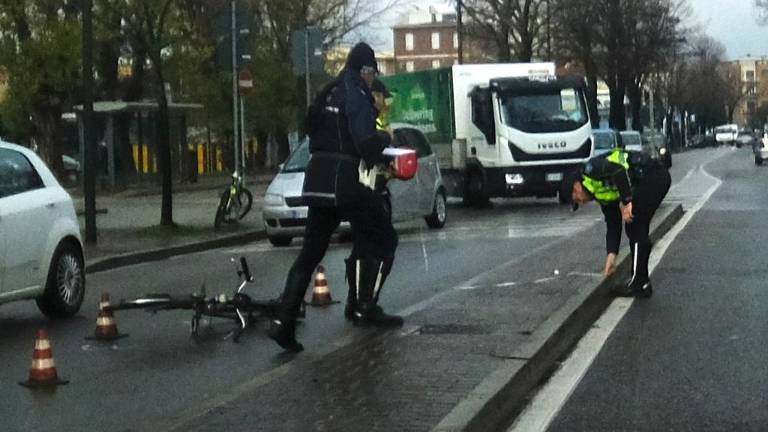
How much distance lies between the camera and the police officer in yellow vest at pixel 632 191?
12.6 metres

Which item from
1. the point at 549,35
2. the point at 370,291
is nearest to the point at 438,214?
the point at 370,291

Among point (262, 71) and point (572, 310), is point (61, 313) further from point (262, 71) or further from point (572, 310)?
point (262, 71)

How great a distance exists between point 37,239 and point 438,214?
12496 millimetres

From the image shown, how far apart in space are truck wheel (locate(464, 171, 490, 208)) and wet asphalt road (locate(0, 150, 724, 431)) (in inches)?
348

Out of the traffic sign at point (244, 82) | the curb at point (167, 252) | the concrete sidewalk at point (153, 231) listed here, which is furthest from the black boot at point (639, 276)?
the traffic sign at point (244, 82)

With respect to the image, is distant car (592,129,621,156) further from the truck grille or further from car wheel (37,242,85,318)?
car wheel (37,242,85,318)

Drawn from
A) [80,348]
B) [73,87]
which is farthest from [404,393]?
[73,87]

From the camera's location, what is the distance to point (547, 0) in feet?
219

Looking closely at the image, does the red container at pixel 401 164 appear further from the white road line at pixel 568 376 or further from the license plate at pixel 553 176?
the license plate at pixel 553 176

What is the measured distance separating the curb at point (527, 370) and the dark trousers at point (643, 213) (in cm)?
35

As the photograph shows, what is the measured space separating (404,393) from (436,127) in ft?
76.9

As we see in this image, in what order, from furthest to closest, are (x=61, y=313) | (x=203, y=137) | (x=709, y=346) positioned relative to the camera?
(x=203, y=137)
(x=61, y=313)
(x=709, y=346)

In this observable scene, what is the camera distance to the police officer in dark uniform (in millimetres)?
9133

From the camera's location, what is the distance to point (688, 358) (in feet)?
31.5
